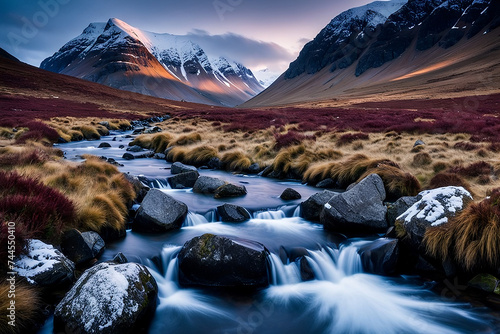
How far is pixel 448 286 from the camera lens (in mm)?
6254

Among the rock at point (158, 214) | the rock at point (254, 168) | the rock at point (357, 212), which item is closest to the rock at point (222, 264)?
the rock at point (158, 214)

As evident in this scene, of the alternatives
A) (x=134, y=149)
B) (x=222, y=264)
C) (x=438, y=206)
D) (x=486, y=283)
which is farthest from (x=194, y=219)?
(x=134, y=149)

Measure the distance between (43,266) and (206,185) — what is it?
7570mm

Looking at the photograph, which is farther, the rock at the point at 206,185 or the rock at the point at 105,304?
the rock at the point at 206,185

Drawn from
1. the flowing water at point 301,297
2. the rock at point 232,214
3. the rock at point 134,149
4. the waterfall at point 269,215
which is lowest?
the flowing water at point 301,297

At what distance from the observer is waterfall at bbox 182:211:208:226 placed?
9391 millimetres

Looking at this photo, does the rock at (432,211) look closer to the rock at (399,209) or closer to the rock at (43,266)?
the rock at (399,209)

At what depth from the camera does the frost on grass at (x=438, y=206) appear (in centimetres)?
668

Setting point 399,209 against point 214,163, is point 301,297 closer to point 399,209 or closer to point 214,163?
point 399,209

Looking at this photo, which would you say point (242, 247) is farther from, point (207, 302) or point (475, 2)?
point (475, 2)

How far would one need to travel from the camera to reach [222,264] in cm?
635

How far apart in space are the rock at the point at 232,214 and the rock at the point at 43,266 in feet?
16.6

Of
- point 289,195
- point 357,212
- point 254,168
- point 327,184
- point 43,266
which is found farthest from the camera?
point 254,168

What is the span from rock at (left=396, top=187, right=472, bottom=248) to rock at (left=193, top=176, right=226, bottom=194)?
716 cm
